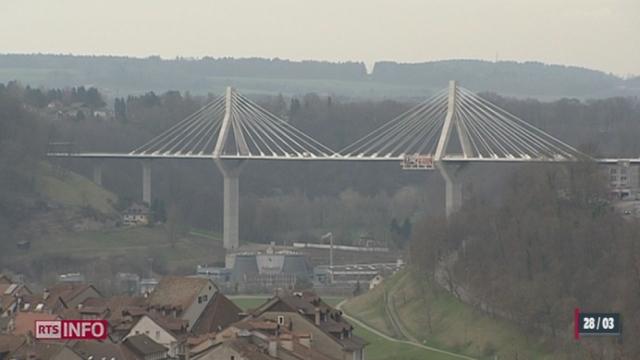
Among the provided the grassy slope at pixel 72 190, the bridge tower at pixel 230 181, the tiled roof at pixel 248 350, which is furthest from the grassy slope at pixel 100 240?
the tiled roof at pixel 248 350

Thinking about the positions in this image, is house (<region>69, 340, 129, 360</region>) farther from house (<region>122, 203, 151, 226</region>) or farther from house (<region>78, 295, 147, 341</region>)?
house (<region>122, 203, 151, 226</region>)

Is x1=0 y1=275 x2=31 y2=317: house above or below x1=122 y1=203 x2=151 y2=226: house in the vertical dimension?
above

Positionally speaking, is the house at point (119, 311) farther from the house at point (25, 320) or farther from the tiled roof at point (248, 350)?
the tiled roof at point (248, 350)

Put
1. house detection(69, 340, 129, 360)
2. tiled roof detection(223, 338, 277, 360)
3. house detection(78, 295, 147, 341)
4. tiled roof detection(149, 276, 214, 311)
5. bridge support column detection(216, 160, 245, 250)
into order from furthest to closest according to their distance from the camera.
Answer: bridge support column detection(216, 160, 245, 250) < tiled roof detection(149, 276, 214, 311) < house detection(78, 295, 147, 341) < house detection(69, 340, 129, 360) < tiled roof detection(223, 338, 277, 360)

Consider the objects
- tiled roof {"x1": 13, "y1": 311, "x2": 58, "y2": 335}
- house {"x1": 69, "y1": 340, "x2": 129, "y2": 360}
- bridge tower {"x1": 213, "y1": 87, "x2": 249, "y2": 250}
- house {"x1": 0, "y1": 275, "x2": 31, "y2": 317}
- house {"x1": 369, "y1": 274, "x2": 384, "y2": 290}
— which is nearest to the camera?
house {"x1": 69, "y1": 340, "x2": 129, "y2": 360}

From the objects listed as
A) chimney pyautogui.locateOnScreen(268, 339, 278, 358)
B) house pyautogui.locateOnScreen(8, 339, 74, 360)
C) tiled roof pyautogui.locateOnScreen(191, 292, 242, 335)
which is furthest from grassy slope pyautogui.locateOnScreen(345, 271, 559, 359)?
house pyautogui.locateOnScreen(8, 339, 74, 360)

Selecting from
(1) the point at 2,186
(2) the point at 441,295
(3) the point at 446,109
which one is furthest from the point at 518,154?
(2) the point at 441,295

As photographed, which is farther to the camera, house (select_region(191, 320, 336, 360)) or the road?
the road
